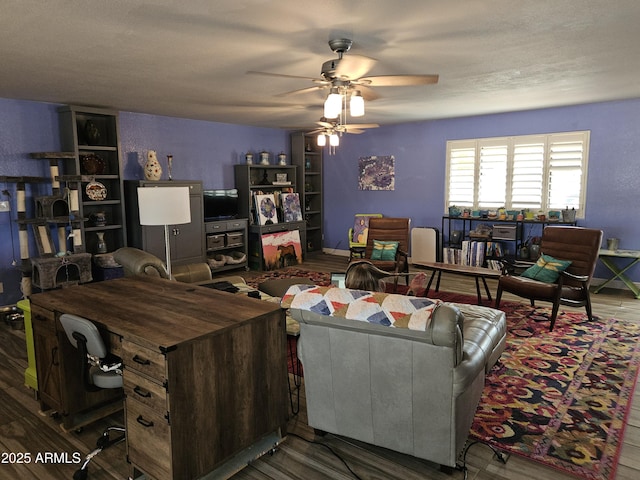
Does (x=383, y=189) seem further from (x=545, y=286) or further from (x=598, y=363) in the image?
(x=598, y=363)

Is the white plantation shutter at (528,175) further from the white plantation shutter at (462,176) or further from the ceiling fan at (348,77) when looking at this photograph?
the ceiling fan at (348,77)

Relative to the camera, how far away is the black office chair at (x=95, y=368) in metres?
2.23

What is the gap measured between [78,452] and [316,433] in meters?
1.35

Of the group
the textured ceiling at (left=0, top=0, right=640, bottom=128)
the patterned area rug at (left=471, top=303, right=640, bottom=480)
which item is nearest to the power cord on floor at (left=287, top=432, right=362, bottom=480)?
the patterned area rug at (left=471, top=303, right=640, bottom=480)

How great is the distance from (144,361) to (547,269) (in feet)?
13.8

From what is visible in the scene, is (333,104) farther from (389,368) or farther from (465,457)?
(465,457)

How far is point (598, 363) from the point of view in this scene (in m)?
3.65

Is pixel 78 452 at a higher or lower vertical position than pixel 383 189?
lower

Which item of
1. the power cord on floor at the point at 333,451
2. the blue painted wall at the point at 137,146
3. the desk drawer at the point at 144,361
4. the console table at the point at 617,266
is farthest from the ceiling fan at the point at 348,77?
the blue painted wall at the point at 137,146

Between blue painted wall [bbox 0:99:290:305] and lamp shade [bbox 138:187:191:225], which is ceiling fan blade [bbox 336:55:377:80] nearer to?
lamp shade [bbox 138:187:191:225]

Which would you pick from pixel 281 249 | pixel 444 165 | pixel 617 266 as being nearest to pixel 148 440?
pixel 281 249

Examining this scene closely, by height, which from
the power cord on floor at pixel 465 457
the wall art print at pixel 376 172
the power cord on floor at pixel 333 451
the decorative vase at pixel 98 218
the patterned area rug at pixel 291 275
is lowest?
the power cord on floor at pixel 333 451

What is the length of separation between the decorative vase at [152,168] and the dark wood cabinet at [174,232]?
150 millimetres

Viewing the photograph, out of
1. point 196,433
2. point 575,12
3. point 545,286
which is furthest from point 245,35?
point 545,286
